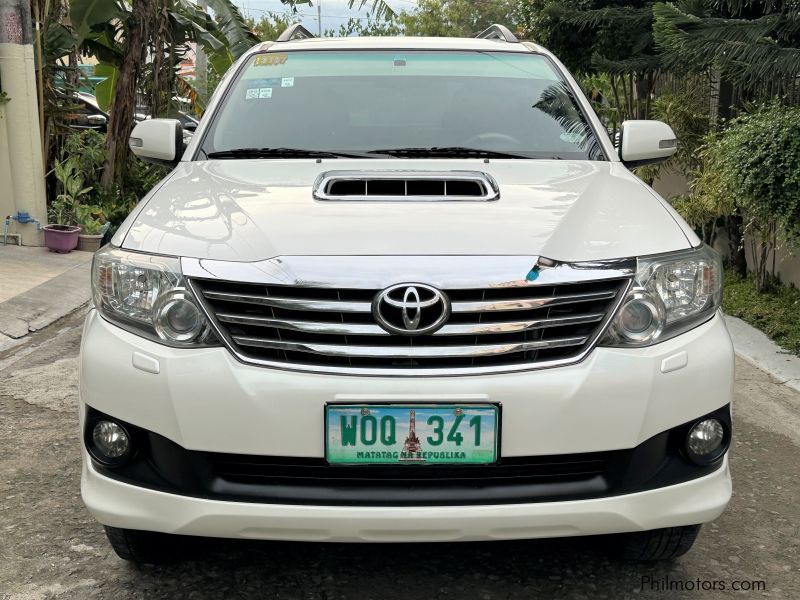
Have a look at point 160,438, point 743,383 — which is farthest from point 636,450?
point 743,383

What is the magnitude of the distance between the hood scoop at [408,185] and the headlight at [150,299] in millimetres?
603

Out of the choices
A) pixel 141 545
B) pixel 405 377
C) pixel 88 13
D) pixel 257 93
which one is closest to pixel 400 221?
pixel 405 377

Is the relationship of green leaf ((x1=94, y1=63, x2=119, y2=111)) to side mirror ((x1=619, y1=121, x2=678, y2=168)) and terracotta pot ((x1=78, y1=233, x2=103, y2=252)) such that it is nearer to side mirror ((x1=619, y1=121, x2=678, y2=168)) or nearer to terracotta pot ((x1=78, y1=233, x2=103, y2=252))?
terracotta pot ((x1=78, y1=233, x2=103, y2=252))

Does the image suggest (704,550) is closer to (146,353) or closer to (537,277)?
(537,277)

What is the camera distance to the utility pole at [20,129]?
8.57m

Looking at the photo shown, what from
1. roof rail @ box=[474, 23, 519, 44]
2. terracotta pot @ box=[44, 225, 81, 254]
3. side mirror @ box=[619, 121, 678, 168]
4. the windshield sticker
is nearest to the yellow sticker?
the windshield sticker

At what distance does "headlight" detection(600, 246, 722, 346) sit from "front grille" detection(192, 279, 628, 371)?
10cm

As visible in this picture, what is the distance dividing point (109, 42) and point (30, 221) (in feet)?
8.57

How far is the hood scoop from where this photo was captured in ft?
9.62

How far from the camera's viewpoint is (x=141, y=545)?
2.79m

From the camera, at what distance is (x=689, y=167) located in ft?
28.6

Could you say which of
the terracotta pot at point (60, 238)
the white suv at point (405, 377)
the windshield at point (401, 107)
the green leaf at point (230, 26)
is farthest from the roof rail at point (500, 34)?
the green leaf at point (230, 26)

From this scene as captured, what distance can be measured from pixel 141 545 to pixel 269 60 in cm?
221

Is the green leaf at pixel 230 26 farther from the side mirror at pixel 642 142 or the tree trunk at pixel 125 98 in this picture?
the side mirror at pixel 642 142
